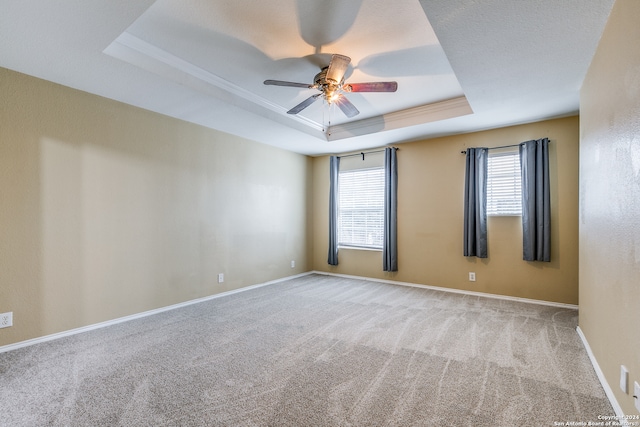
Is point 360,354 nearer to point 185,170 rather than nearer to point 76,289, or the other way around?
point 76,289

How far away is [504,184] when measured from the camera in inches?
171

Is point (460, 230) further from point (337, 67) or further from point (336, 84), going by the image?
point (337, 67)

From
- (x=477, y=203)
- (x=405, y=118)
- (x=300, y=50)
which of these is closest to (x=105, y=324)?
(x=300, y=50)

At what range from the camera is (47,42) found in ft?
7.48

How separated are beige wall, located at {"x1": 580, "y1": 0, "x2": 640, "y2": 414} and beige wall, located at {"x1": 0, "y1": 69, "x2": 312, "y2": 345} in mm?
4296

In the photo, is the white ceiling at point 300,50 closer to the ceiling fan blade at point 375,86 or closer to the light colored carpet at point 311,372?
the ceiling fan blade at point 375,86

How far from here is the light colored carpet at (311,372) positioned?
176cm

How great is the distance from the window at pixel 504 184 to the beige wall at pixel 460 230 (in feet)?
0.50

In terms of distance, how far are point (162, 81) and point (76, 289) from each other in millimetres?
2339

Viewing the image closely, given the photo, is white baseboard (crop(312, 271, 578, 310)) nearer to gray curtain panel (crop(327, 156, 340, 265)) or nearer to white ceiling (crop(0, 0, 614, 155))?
gray curtain panel (crop(327, 156, 340, 265))

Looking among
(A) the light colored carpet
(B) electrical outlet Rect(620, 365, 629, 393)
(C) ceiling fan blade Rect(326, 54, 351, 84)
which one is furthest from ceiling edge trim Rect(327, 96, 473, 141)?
(B) electrical outlet Rect(620, 365, 629, 393)

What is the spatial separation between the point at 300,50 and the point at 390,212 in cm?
328

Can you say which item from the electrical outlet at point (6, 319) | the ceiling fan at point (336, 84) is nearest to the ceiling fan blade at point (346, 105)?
the ceiling fan at point (336, 84)

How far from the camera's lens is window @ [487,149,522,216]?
423cm
